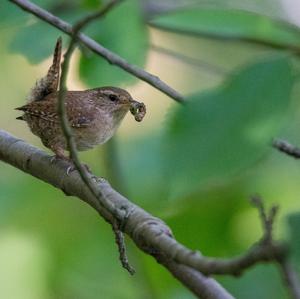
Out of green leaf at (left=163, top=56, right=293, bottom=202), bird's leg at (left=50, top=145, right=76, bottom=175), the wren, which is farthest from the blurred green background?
bird's leg at (left=50, top=145, right=76, bottom=175)

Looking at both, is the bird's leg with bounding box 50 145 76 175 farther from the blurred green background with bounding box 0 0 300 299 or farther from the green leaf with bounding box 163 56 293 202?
the green leaf with bounding box 163 56 293 202

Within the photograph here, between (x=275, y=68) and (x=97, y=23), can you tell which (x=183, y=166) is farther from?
(x=97, y=23)

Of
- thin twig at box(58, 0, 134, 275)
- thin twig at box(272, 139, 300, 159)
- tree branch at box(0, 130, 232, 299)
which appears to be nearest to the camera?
thin twig at box(58, 0, 134, 275)

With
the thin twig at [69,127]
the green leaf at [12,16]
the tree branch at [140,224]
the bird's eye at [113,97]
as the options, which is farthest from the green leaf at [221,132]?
the bird's eye at [113,97]

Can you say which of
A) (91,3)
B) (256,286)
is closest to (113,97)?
(91,3)

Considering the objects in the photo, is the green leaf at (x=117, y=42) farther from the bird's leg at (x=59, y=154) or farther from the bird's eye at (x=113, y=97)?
the bird's eye at (x=113, y=97)
